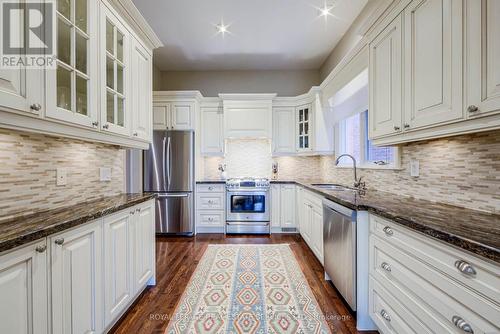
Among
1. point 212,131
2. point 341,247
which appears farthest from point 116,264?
point 212,131

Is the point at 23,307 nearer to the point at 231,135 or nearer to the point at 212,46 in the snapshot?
the point at 231,135

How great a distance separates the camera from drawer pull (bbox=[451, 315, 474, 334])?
85cm

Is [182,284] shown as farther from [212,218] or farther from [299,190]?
[299,190]

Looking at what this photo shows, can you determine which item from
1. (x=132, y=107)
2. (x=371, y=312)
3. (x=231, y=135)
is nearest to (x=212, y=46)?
(x=231, y=135)

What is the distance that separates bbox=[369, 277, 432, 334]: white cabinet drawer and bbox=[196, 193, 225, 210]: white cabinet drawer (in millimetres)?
2679

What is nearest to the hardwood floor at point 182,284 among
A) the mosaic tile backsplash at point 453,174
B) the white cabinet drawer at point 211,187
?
the white cabinet drawer at point 211,187

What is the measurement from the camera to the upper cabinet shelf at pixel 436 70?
1.01m

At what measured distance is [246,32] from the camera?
3.16 metres

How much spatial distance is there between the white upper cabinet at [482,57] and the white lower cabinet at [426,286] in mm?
667

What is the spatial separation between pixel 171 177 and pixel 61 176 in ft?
7.10

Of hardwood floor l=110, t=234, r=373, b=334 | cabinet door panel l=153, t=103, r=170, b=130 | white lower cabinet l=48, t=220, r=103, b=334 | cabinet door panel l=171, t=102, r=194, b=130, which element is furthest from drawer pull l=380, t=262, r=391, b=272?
cabinet door panel l=153, t=103, r=170, b=130

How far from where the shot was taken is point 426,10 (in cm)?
133

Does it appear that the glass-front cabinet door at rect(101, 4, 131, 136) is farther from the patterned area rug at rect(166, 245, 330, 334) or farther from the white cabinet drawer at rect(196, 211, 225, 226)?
the white cabinet drawer at rect(196, 211, 225, 226)

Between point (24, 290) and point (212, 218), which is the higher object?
point (24, 290)
